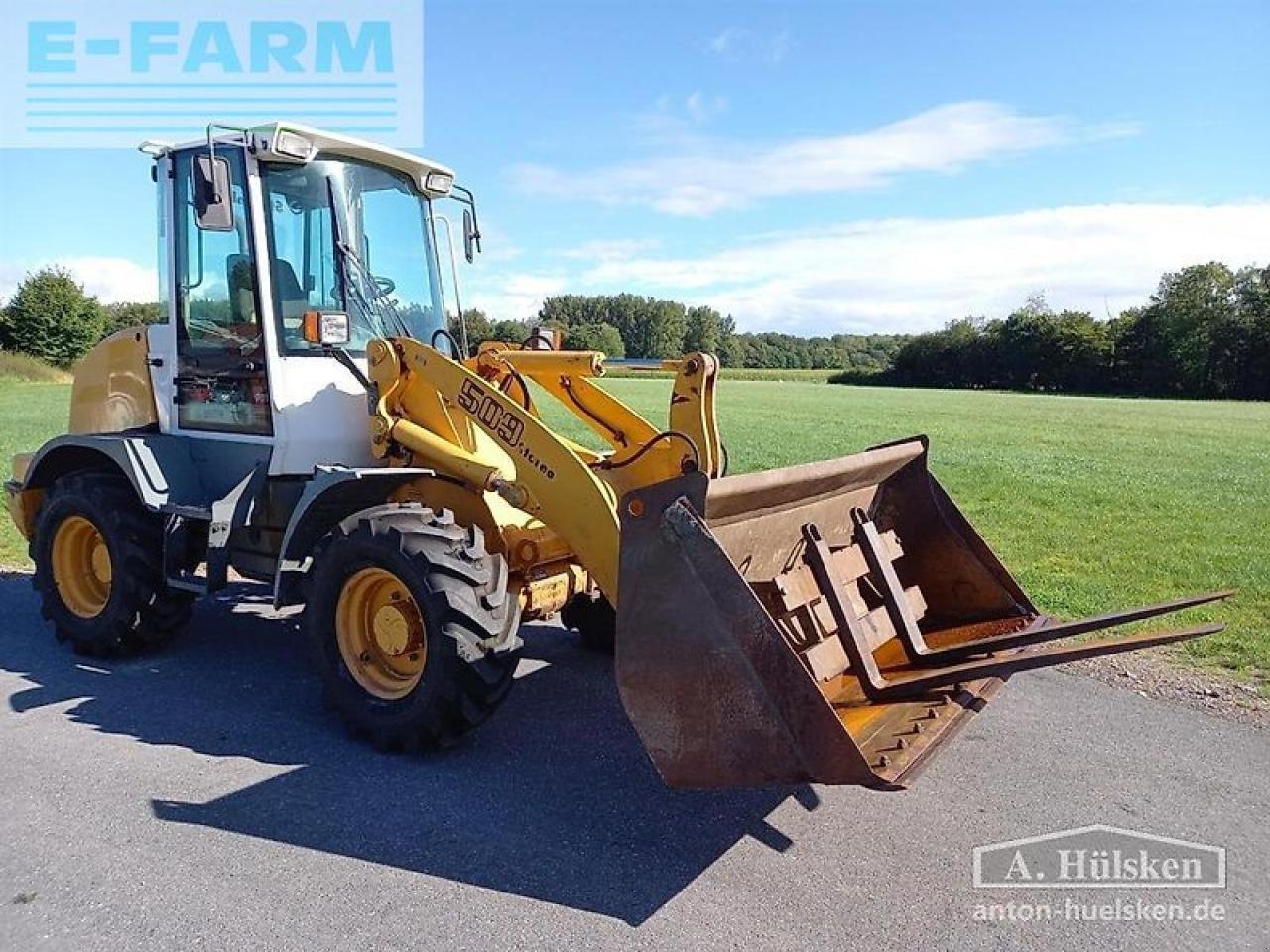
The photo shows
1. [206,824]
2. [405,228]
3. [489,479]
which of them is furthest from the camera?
[405,228]

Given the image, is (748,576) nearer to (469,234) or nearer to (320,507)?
(320,507)

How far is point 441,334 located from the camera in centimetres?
621

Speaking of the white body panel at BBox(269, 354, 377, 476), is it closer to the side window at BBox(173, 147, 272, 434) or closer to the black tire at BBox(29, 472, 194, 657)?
the side window at BBox(173, 147, 272, 434)

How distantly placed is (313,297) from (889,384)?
75.2 metres

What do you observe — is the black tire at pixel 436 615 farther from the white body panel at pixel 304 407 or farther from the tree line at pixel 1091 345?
the tree line at pixel 1091 345

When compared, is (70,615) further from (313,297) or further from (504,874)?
(504,874)

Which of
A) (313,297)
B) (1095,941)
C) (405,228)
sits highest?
(405,228)

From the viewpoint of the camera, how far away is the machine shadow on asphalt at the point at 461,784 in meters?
3.74

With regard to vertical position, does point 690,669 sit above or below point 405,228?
below

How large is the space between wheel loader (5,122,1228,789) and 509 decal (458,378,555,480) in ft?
0.05

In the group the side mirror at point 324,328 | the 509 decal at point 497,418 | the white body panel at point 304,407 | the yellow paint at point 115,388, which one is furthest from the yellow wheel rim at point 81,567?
the 509 decal at point 497,418

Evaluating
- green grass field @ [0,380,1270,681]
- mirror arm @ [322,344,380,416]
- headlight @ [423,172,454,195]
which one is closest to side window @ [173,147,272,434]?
mirror arm @ [322,344,380,416]

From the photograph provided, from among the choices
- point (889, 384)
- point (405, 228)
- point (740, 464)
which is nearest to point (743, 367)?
point (889, 384)

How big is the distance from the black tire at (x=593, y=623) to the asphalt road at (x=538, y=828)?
0.73 meters
